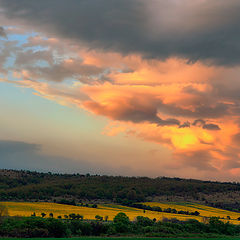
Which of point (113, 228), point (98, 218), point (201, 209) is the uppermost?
point (201, 209)

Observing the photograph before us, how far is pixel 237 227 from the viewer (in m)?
128

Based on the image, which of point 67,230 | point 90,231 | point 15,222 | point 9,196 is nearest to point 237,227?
point 90,231

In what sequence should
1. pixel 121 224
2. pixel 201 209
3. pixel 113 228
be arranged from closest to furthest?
pixel 113 228, pixel 121 224, pixel 201 209

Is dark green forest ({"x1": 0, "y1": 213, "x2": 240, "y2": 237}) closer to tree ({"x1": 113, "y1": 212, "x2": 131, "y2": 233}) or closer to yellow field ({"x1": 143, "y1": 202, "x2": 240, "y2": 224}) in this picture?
tree ({"x1": 113, "y1": 212, "x2": 131, "y2": 233})

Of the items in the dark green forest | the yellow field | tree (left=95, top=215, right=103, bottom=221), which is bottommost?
the dark green forest

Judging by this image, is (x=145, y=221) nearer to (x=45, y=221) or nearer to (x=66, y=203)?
(x=45, y=221)

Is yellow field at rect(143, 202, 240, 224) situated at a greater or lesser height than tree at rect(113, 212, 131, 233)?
greater

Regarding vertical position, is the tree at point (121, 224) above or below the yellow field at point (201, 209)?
below

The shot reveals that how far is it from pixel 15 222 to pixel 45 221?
7.09m

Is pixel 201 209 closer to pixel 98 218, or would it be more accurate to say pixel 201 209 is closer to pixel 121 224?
pixel 98 218

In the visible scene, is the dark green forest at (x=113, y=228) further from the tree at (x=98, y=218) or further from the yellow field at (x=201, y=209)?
the yellow field at (x=201, y=209)

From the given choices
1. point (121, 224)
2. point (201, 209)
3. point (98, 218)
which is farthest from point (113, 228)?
point (201, 209)

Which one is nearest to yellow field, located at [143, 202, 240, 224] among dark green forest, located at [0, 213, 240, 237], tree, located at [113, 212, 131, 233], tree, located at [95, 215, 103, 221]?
dark green forest, located at [0, 213, 240, 237]

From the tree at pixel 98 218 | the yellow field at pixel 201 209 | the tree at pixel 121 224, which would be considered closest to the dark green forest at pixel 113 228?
the tree at pixel 121 224
